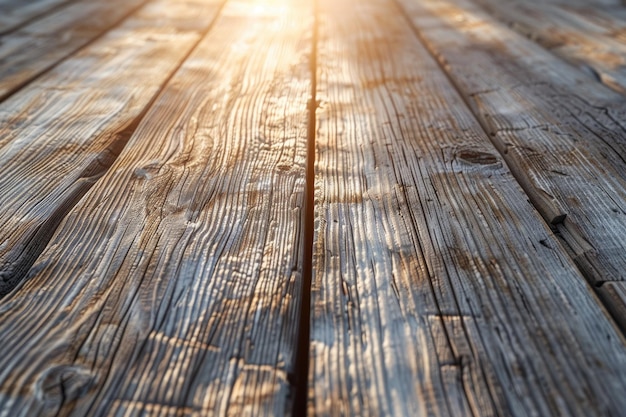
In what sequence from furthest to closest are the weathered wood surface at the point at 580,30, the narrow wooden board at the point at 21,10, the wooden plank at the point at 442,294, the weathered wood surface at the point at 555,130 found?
the narrow wooden board at the point at 21,10
the weathered wood surface at the point at 580,30
the weathered wood surface at the point at 555,130
the wooden plank at the point at 442,294

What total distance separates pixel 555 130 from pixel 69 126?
1114mm

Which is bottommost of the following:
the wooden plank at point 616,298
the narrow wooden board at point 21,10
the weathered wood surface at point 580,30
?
the narrow wooden board at point 21,10

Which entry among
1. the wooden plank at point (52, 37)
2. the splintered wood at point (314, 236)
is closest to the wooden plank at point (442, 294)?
the splintered wood at point (314, 236)

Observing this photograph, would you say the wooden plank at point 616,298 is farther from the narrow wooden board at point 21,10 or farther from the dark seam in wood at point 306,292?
the narrow wooden board at point 21,10

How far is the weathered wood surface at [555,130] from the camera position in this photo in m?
0.86

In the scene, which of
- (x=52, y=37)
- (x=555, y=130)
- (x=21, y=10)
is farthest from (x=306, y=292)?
(x=21, y=10)

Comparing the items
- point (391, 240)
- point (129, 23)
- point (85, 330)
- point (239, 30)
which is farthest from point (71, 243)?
point (129, 23)

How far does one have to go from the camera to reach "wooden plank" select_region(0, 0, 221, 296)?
91cm

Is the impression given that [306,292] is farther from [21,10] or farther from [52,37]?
[21,10]

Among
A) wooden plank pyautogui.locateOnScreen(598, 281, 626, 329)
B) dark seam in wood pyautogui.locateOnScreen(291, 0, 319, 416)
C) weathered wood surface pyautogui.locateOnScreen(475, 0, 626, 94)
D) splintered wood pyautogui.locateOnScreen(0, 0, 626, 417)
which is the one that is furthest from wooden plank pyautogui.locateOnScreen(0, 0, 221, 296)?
weathered wood surface pyautogui.locateOnScreen(475, 0, 626, 94)

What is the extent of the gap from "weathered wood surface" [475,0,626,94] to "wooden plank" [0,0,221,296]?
1.24 meters

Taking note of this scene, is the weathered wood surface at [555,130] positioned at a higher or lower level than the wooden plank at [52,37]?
higher

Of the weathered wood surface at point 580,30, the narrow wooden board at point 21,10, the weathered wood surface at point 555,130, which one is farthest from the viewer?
the narrow wooden board at point 21,10

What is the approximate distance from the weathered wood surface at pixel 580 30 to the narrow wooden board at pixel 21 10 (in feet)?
6.49
